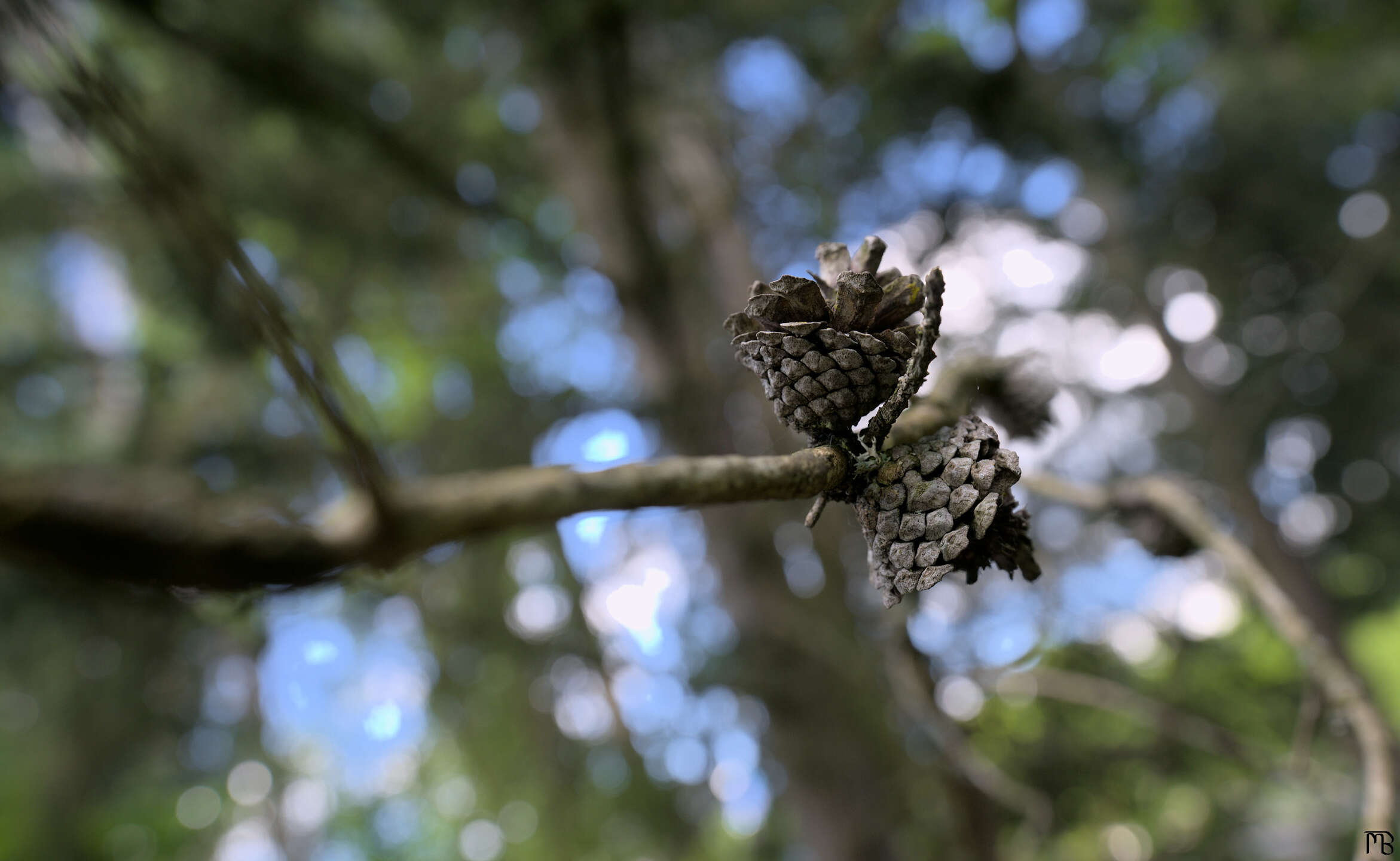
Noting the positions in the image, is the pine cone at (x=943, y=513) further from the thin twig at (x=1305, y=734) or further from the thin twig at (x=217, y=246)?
the thin twig at (x=1305, y=734)

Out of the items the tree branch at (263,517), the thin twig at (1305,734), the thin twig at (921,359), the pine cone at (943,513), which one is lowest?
the thin twig at (1305,734)

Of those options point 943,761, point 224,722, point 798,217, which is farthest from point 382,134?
point 224,722

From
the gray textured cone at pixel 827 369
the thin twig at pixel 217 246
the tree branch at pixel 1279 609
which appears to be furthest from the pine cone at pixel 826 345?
the tree branch at pixel 1279 609

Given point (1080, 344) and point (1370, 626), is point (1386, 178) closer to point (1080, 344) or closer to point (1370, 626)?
point (1080, 344)

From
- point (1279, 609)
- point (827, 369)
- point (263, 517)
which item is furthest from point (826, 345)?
point (1279, 609)

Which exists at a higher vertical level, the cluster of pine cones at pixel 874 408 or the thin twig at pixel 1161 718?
the cluster of pine cones at pixel 874 408

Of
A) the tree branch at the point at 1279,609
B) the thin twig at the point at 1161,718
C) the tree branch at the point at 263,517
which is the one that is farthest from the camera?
the thin twig at the point at 1161,718

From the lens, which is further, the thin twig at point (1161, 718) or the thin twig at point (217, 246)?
the thin twig at point (1161, 718)

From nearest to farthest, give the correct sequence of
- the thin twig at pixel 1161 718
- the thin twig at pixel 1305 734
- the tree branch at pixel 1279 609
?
1. the tree branch at pixel 1279 609
2. the thin twig at pixel 1305 734
3. the thin twig at pixel 1161 718
